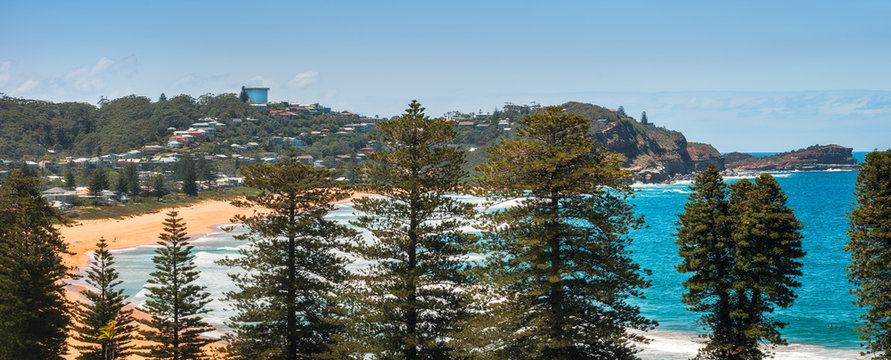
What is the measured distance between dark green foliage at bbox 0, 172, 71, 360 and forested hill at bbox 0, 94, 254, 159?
407 ft

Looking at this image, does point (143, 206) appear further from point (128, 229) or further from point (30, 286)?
point (30, 286)

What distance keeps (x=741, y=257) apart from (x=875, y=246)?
3506 mm

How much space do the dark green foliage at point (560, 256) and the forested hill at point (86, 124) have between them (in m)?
140

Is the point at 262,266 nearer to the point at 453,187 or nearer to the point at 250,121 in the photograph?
the point at 453,187

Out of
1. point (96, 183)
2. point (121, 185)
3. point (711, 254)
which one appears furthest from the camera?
point (121, 185)

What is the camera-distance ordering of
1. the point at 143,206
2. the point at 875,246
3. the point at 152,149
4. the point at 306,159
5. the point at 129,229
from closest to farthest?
the point at 875,246, the point at 129,229, the point at 143,206, the point at 152,149, the point at 306,159

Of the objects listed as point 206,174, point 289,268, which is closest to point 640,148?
point 206,174

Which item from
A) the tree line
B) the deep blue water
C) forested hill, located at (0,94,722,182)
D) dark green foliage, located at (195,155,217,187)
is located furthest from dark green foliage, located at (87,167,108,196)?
the deep blue water

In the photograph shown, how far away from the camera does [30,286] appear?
24.2 meters

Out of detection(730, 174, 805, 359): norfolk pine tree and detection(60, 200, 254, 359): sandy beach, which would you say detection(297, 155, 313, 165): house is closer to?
detection(60, 200, 254, 359): sandy beach

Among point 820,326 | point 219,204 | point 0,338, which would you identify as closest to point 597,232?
point 0,338

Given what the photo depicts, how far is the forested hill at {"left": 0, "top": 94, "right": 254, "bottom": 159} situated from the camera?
144500mm

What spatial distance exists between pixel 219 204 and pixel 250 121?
322 ft

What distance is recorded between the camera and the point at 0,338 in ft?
78.2
